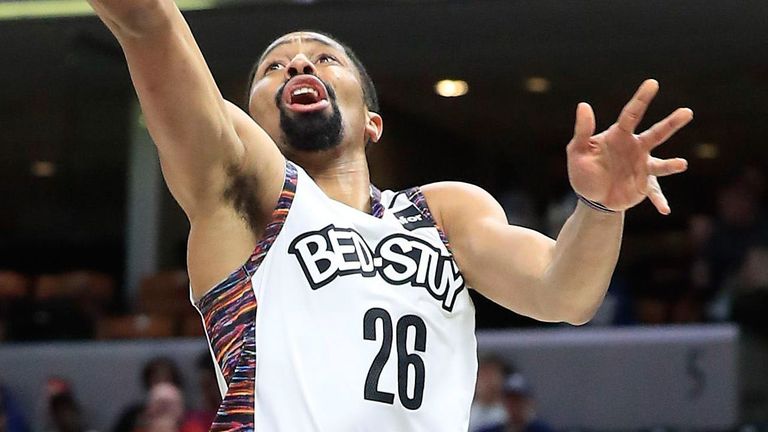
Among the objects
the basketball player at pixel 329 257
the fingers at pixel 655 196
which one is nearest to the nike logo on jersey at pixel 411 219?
the basketball player at pixel 329 257

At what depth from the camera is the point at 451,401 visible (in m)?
2.83

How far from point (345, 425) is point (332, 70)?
0.90 meters

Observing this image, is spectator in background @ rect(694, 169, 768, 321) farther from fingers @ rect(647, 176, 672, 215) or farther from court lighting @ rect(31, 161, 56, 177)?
court lighting @ rect(31, 161, 56, 177)

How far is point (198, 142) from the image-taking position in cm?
265

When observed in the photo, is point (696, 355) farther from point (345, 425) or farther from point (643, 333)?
point (345, 425)

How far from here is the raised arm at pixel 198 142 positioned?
2.57 metres

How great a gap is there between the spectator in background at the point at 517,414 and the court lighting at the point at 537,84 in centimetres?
447

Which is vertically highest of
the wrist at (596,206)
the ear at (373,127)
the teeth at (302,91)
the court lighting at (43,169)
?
the court lighting at (43,169)

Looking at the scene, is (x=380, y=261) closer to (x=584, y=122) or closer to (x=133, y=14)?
(x=584, y=122)

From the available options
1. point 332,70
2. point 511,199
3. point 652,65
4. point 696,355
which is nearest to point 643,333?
point 696,355

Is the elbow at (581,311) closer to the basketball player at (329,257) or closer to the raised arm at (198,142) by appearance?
the basketball player at (329,257)

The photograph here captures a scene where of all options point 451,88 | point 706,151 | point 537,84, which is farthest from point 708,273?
point 706,151

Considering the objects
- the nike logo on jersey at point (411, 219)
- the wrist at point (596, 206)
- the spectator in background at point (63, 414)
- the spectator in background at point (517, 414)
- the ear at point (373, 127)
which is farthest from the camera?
the spectator in background at point (63, 414)

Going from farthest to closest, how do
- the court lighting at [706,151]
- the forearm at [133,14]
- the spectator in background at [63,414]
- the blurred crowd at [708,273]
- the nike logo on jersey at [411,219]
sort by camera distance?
1. the court lighting at [706,151]
2. the spectator in background at [63,414]
3. the blurred crowd at [708,273]
4. the nike logo on jersey at [411,219]
5. the forearm at [133,14]
